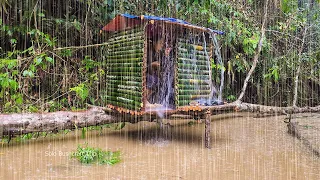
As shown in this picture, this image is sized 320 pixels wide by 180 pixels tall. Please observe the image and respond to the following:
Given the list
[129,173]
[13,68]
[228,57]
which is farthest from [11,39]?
[228,57]

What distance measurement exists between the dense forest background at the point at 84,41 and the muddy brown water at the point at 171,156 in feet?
4.64

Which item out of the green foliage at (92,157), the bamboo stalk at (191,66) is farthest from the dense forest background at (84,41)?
the green foliage at (92,157)

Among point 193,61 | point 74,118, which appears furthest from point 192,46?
point 74,118

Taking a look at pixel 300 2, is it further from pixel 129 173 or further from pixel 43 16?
pixel 129 173

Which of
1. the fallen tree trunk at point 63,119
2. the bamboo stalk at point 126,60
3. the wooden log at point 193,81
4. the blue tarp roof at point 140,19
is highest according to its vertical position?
the blue tarp roof at point 140,19

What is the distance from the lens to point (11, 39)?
812 centimetres

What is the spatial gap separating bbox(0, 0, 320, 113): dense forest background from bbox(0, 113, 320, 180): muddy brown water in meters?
1.41

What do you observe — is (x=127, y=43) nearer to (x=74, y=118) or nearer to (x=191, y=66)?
(x=191, y=66)

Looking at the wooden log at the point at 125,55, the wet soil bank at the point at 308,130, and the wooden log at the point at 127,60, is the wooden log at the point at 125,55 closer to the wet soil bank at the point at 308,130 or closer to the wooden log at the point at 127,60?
the wooden log at the point at 127,60

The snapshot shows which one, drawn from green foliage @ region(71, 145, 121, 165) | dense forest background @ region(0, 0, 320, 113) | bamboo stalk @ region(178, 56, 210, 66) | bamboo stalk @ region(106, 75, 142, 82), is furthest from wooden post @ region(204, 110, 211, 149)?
dense forest background @ region(0, 0, 320, 113)

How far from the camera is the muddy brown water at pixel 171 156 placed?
4969mm

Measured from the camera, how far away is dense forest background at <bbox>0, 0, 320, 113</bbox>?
7895 millimetres

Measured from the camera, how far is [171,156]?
6.04m

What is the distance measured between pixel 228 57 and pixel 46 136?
824 cm
